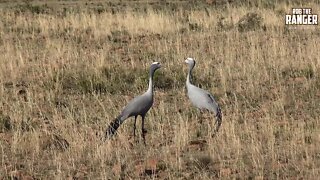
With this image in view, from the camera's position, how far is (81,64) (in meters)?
12.9

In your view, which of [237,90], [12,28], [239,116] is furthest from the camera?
[12,28]

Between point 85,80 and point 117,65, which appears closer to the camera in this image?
point 85,80

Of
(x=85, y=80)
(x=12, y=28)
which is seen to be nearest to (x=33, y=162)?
(x=85, y=80)

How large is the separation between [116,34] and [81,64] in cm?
520

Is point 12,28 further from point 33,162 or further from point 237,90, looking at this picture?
point 33,162

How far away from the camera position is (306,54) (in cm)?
1292

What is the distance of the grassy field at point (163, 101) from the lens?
249 inches

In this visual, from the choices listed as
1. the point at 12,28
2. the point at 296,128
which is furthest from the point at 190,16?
the point at 296,128

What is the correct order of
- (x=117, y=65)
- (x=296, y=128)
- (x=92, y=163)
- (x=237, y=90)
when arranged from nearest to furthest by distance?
(x=92, y=163), (x=296, y=128), (x=237, y=90), (x=117, y=65)

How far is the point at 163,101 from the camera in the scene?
31.9 ft

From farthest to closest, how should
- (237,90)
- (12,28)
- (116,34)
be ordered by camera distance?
(12,28) < (116,34) < (237,90)

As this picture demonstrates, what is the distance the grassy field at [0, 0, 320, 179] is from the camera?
6.32 metres

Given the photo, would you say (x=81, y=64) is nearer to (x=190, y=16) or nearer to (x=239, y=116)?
(x=239, y=116)

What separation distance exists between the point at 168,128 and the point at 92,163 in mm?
1751
